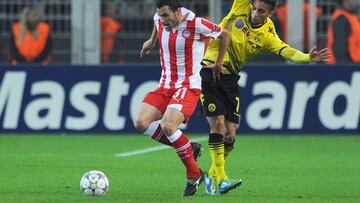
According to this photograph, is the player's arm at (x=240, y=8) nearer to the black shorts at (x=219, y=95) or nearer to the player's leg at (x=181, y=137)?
the black shorts at (x=219, y=95)

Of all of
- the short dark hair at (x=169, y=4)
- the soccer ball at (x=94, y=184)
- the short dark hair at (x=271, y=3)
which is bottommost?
→ the soccer ball at (x=94, y=184)

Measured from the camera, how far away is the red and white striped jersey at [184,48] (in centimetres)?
1002

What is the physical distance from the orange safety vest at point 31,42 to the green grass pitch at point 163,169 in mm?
2206

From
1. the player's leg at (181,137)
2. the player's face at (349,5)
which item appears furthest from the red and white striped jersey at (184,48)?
the player's face at (349,5)

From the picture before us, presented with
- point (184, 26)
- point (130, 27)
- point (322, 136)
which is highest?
point (184, 26)

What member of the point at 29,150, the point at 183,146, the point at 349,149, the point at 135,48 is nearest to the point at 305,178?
the point at 183,146

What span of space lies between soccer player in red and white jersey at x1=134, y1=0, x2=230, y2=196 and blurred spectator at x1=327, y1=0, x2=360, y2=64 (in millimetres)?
8249

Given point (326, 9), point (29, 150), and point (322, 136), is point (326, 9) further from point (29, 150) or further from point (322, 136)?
point (29, 150)

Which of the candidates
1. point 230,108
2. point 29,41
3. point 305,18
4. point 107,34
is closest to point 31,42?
point 29,41

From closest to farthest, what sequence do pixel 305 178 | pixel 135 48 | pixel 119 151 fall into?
pixel 305 178 → pixel 119 151 → pixel 135 48

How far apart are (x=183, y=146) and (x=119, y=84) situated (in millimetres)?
7372

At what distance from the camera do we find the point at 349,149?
1499 cm

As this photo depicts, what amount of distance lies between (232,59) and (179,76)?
886 millimetres

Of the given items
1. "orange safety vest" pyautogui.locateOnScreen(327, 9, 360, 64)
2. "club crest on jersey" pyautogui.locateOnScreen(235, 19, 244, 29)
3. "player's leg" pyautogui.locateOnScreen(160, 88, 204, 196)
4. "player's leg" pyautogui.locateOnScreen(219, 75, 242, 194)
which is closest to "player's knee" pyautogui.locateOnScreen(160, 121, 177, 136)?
"player's leg" pyautogui.locateOnScreen(160, 88, 204, 196)
